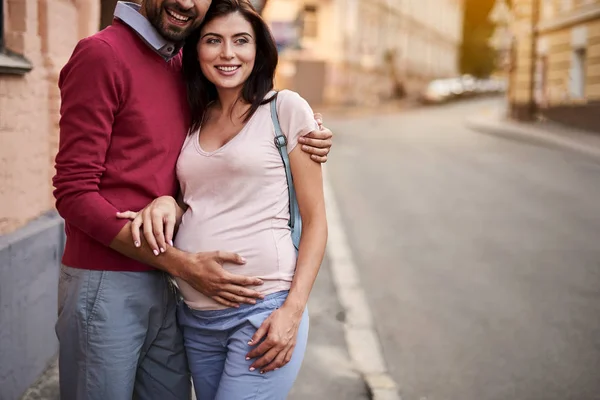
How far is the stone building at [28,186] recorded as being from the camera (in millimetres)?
3555

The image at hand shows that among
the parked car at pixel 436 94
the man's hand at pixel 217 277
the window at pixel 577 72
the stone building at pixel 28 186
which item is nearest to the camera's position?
the man's hand at pixel 217 277

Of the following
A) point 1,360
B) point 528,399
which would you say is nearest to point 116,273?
point 1,360

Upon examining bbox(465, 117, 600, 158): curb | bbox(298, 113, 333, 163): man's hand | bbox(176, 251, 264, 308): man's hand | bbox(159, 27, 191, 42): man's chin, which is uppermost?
bbox(159, 27, 191, 42): man's chin

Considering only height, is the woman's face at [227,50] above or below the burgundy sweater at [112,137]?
above

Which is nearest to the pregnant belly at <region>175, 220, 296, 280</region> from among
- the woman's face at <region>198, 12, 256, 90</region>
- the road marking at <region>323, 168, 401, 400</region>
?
the woman's face at <region>198, 12, 256, 90</region>

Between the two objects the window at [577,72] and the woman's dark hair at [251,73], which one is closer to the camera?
the woman's dark hair at [251,73]

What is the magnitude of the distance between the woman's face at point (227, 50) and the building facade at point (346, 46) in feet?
94.1

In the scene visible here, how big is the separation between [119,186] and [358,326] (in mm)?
3616

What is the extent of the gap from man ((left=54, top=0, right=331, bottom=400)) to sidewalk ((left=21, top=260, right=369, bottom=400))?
69.2 inches

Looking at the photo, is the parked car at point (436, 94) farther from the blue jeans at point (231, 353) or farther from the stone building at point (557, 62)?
the blue jeans at point (231, 353)

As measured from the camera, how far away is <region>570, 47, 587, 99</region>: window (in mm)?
24391

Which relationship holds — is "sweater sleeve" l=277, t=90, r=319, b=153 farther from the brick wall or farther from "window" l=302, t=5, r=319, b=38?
"window" l=302, t=5, r=319, b=38

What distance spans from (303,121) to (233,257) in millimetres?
498

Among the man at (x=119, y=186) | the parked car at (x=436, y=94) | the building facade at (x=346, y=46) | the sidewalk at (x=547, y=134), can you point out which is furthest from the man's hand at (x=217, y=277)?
the parked car at (x=436, y=94)
